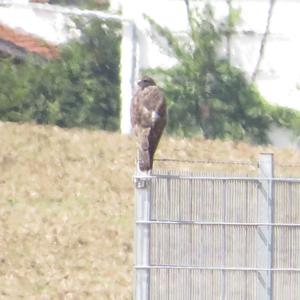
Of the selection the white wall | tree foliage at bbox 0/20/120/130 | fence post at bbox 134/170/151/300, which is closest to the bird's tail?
fence post at bbox 134/170/151/300

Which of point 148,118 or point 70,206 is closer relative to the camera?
point 148,118

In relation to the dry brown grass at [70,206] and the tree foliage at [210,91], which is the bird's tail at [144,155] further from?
the tree foliage at [210,91]

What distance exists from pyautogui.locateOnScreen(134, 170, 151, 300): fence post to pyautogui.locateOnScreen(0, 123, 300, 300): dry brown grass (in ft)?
10.4

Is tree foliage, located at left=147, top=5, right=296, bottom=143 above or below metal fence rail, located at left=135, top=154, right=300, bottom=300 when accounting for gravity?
above

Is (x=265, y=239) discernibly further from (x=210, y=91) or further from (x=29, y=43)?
(x=29, y=43)

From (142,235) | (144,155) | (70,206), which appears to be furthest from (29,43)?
(142,235)

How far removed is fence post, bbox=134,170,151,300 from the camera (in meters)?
11.0

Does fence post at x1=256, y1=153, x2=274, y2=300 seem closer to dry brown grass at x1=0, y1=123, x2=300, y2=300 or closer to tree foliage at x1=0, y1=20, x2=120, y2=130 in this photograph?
dry brown grass at x1=0, y1=123, x2=300, y2=300

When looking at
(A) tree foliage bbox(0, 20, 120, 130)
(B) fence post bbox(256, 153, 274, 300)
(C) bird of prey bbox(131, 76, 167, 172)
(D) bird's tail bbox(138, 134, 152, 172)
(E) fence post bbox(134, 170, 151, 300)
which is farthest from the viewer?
(A) tree foliage bbox(0, 20, 120, 130)

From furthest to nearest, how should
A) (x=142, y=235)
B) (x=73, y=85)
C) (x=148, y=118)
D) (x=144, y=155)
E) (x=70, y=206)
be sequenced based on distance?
(x=73, y=85)
(x=70, y=206)
(x=148, y=118)
(x=144, y=155)
(x=142, y=235)

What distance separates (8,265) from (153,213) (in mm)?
4267

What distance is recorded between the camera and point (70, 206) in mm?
16734

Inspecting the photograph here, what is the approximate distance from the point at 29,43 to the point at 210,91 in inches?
111

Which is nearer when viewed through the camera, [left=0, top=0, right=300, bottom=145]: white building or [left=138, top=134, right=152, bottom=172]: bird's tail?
[left=138, top=134, right=152, bottom=172]: bird's tail
